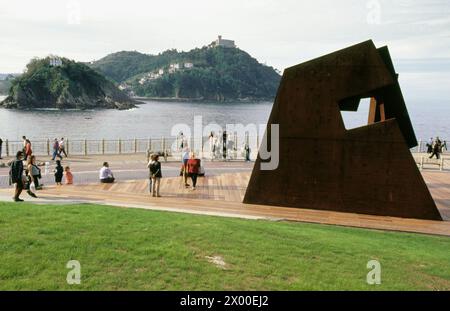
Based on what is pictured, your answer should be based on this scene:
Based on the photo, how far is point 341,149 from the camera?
13875 millimetres

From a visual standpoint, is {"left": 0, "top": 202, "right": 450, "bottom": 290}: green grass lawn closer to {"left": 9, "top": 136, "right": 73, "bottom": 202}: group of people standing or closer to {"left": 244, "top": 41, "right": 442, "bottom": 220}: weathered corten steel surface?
{"left": 9, "top": 136, "right": 73, "bottom": 202}: group of people standing

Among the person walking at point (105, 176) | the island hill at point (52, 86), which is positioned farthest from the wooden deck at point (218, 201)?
the island hill at point (52, 86)

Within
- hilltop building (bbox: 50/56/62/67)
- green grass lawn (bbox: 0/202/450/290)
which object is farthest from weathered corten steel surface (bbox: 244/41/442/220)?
hilltop building (bbox: 50/56/62/67)

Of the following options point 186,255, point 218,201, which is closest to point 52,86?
point 218,201

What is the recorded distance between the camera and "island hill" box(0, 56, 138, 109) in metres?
158

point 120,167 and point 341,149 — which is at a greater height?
point 341,149

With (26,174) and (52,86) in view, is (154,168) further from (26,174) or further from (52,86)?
(52,86)

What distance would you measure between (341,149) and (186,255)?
8.11 metres

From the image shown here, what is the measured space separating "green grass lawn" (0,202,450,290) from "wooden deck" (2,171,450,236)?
279 cm

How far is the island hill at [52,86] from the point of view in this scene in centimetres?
15750

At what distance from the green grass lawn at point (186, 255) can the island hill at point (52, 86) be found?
158817mm
